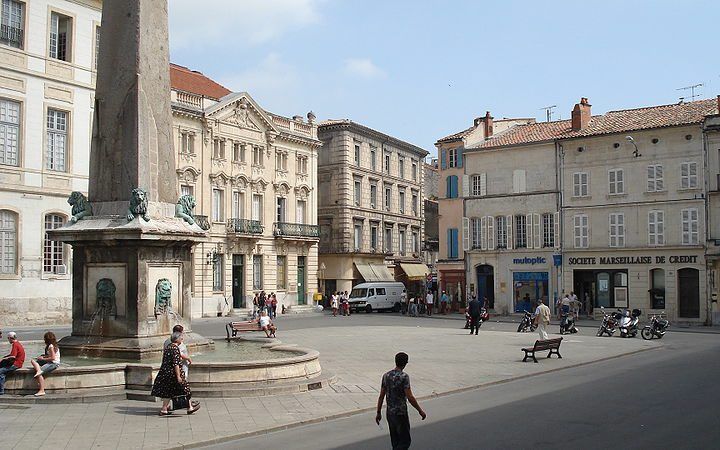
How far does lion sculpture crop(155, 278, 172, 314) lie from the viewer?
14266 mm

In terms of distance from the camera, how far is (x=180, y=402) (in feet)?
38.7

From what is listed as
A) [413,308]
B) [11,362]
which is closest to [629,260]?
[413,308]

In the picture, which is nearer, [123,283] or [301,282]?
[123,283]

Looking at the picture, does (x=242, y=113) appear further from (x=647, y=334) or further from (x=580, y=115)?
(x=647, y=334)

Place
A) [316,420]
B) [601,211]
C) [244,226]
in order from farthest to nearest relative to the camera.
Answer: [244,226]
[601,211]
[316,420]

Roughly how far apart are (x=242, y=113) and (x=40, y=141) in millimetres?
16750

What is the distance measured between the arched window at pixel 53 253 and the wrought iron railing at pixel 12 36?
24.8ft

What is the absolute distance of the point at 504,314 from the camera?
4825cm

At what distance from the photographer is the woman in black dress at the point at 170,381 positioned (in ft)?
38.6

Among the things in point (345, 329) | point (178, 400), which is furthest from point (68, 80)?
point (178, 400)

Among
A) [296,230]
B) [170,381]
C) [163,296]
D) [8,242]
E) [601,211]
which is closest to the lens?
[170,381]

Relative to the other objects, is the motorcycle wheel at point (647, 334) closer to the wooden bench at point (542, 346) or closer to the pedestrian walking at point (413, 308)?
the wooden bench at point (542, 346)

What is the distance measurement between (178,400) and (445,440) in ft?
13.4

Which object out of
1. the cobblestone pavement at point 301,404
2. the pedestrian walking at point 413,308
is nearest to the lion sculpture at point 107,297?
the cobblestone pavement at point 301,404
